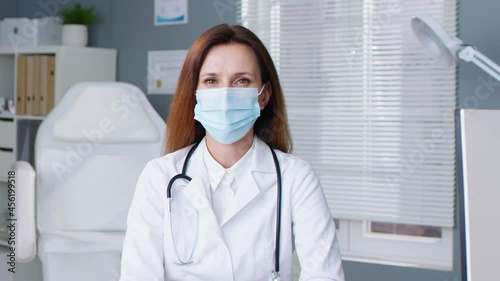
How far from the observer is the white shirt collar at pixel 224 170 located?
1.67 metres

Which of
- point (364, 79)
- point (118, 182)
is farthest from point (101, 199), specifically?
point (364, 79)

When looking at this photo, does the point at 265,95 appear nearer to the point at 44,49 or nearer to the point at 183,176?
the point at 183,176

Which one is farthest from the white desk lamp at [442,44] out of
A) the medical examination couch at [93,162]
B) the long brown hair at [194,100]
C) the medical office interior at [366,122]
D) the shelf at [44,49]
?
the shelf at [44,49]

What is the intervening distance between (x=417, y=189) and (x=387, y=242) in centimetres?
36

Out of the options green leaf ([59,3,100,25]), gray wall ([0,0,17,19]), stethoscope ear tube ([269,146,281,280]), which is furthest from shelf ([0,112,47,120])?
stethoscope ear tube ([269,146,281,280])

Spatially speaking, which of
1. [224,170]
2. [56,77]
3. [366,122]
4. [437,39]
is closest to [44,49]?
[56,77]

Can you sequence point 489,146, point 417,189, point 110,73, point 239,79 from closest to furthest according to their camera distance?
1. point 489,146
2. point 239,79
3. point 417,189
4. point 110,73

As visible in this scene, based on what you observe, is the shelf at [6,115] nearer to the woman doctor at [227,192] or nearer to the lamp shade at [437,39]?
the lamp shade at [437,39]

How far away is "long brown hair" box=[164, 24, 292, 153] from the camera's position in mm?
1690

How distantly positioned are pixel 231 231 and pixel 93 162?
2049 millimetres

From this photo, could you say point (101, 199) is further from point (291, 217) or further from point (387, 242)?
point (291, 217)

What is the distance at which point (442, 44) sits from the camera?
109 inches

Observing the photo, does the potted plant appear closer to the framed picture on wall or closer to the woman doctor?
the framed picture on wall

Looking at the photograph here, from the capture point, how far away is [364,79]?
350cm
